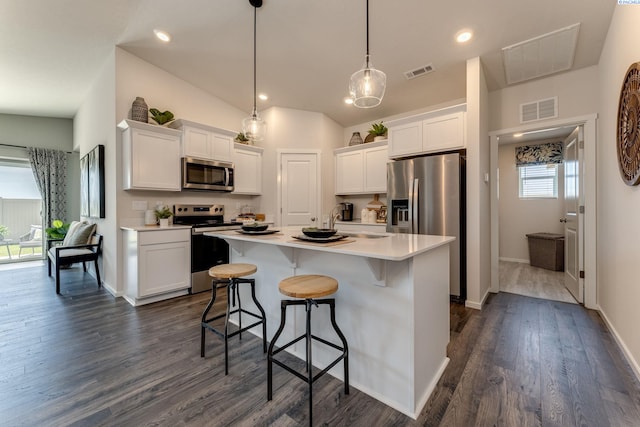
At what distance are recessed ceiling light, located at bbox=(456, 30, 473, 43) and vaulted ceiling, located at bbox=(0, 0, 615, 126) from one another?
55mm

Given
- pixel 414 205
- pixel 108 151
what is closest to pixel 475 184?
pixel 414 205

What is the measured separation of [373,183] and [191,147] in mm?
2750

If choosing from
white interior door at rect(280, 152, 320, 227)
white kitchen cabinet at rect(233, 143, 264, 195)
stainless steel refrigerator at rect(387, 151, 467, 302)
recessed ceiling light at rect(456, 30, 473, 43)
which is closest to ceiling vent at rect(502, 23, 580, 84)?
recessed ceiling light at rect(456, 30, 473, 43)

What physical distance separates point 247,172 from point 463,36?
3.41m

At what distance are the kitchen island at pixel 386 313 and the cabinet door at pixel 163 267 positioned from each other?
183 cm

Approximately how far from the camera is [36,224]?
5.69m

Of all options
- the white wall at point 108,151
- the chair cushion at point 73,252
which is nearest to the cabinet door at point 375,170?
the white wall at point 108,151

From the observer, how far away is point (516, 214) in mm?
5484

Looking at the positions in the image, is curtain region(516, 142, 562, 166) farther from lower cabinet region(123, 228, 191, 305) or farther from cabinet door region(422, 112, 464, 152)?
lower cabinet region(123, 228, 191, 305)

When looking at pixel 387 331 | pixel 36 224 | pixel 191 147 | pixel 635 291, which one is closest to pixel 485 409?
pixel 387 331

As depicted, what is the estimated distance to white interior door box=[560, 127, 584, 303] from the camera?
317 cm

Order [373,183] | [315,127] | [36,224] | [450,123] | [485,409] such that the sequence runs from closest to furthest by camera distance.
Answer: [485,409]
[450,123]
[373,183]
[315,127]
[36,224]

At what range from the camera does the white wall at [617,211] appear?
1.93m

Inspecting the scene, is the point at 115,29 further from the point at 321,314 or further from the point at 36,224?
the point at 36,224
